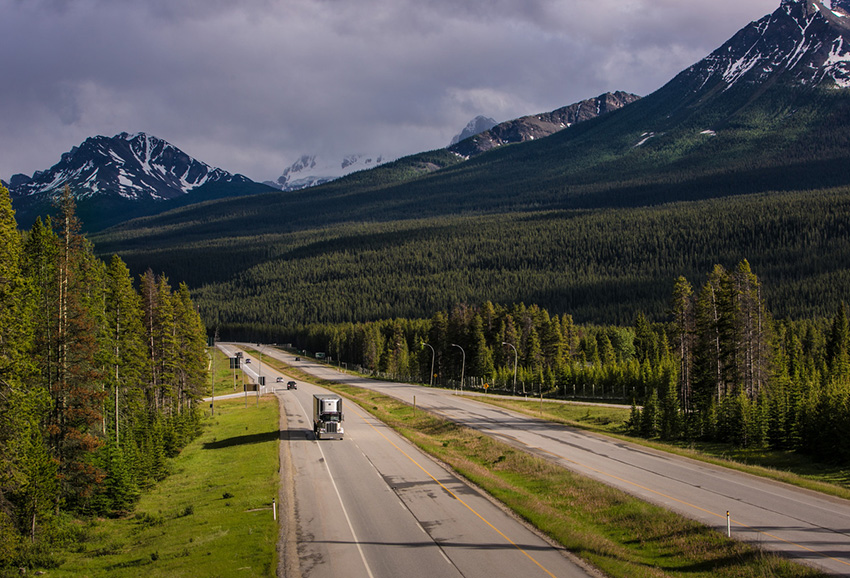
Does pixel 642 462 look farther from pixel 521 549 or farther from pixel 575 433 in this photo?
pixel 521 549

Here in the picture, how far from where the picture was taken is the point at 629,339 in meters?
140

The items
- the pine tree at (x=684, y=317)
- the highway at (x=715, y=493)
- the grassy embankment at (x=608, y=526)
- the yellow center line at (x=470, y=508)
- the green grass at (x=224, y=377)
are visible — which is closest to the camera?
the grassy embankment at (x=608, y=526)

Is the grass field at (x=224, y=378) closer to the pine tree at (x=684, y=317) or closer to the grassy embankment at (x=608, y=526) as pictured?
the pine tree at (x=684, y=317)

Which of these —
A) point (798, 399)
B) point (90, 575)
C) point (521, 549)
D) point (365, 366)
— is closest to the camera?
point (521, 549)

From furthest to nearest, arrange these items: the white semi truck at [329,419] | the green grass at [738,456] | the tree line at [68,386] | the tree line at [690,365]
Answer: the white semi truck at [329,419], the tree line at [690,365], the green grass at [738,456], the tree line at [68,386]

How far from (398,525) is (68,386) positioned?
747 inches

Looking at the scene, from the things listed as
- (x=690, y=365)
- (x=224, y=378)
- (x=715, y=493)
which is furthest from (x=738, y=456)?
(x=224, y=378)

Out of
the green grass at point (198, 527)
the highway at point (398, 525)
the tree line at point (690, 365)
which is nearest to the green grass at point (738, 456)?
the tree line at point (690, 365)

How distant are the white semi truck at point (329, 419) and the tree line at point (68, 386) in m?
10.9

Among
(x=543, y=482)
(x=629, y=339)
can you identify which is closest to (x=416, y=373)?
(x=629, y=339)

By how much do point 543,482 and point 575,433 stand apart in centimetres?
2041

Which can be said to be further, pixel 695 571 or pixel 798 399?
pixel 798 399

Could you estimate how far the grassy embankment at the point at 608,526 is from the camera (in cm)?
2112

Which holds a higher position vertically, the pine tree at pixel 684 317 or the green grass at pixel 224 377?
the pine tree at pixel 684 317
